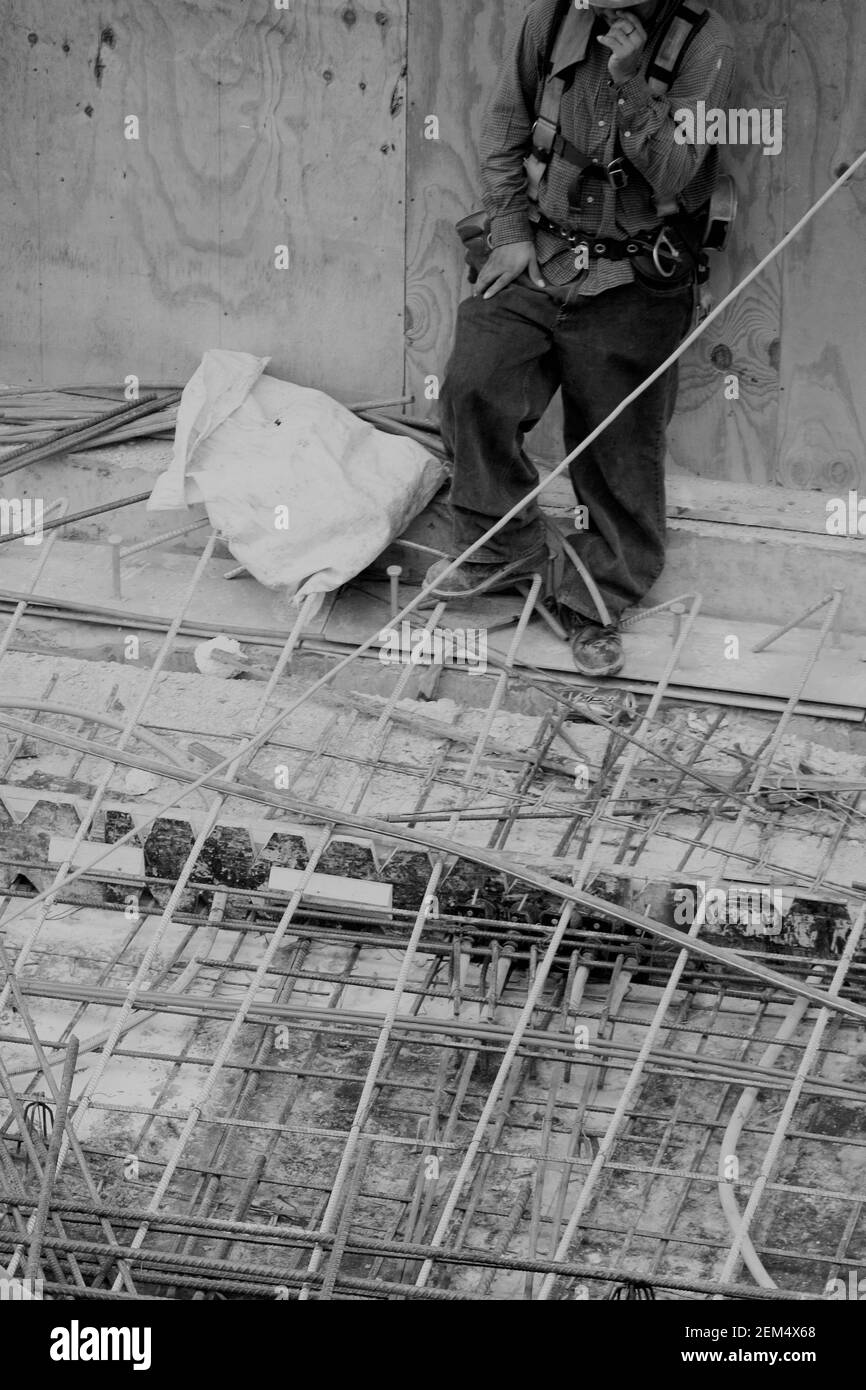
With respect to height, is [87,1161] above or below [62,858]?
below

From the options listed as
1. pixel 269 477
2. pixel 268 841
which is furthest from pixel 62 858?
pixel 269 477

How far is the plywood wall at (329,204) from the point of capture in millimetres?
5879

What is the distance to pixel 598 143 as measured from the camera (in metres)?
5.25

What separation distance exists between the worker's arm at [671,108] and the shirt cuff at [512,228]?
1.38 ft

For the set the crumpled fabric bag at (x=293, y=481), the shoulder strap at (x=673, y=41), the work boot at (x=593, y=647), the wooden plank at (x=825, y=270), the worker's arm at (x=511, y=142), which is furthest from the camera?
the crumpled fabric bag at (x=293, y=481)

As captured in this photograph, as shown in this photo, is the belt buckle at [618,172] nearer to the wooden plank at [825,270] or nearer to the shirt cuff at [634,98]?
the shirt cuff at [634,98]

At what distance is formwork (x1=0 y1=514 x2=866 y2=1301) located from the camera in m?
3.67

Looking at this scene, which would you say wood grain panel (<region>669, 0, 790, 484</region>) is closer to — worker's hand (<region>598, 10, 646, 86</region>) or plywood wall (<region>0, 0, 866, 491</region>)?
plywood wall (<region>0, 0, 866, 491</region>)

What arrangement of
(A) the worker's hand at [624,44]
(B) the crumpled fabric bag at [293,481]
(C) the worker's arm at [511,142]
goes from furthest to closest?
(B) the crumpled fabric bag at [293,481], (C) the worker's arm at [511,142], (A) the worker's hand at [624,44]

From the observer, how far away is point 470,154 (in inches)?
239

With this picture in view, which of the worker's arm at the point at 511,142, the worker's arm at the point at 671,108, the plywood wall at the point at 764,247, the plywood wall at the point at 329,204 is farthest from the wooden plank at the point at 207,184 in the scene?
the worker's arm at the point at 671,108

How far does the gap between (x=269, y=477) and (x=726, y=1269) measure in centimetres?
316

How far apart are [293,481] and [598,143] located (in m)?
1.41

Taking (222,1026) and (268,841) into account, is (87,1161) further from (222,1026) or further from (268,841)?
(268,841)
